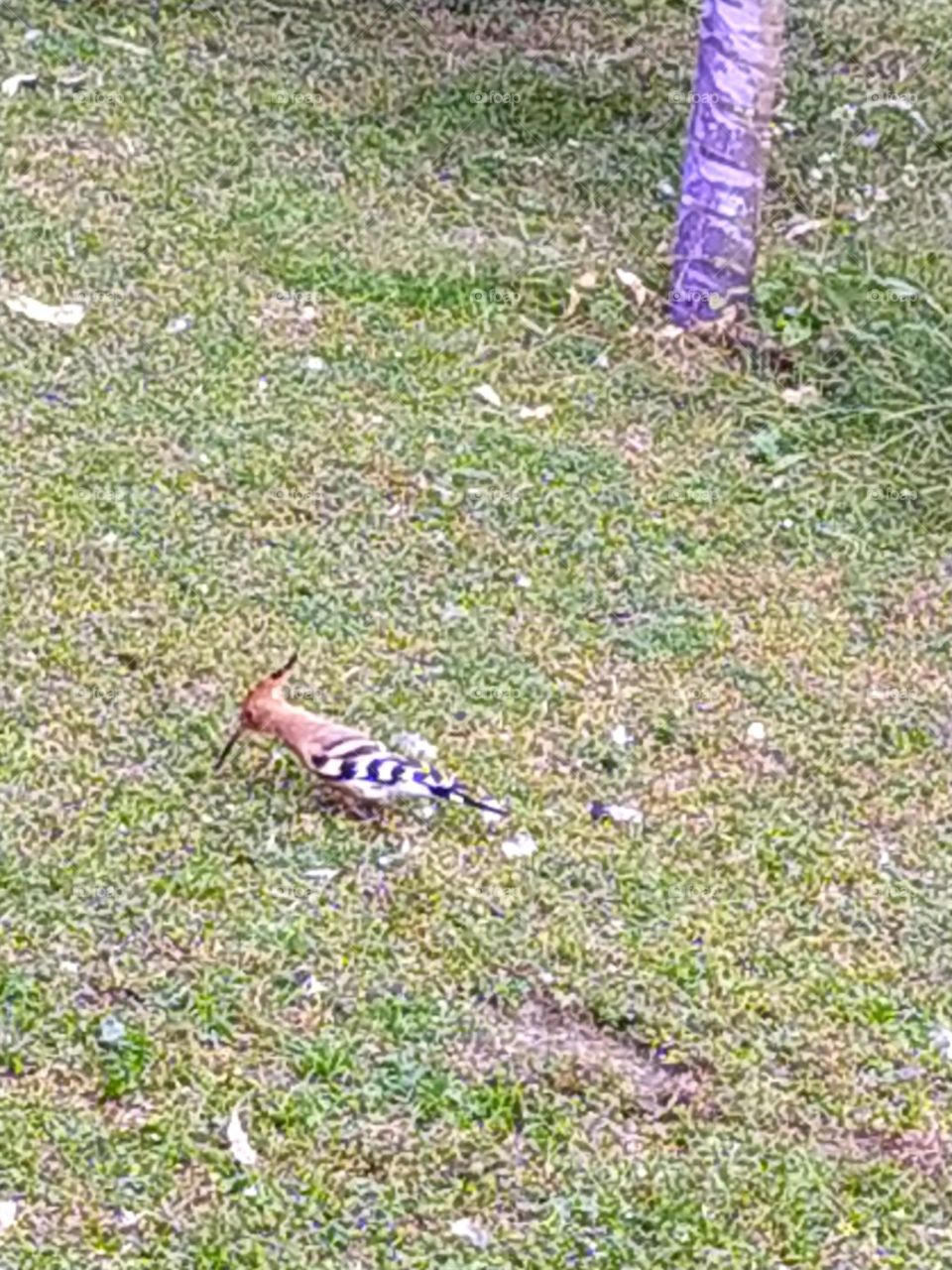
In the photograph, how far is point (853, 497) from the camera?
5141 millimetres

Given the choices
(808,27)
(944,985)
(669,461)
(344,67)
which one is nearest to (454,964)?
(944,985)

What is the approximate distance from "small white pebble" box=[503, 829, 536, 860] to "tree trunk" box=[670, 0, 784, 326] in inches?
82.8

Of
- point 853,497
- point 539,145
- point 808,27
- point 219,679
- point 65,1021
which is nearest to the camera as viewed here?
point 65,1021

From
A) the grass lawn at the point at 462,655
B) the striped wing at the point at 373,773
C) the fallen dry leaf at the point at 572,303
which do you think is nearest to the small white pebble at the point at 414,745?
the grass lawn at the point at 462,655

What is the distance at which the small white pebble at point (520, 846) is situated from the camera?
395 centimetres

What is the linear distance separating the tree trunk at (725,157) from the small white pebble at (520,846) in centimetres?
210

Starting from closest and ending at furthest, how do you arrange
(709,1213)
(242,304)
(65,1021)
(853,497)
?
1. (709,1213)
2. (65,1021)
3. (853,497)
4. (242,304)

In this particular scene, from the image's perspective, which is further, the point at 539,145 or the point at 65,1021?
the point at 539,145

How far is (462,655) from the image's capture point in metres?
4.47

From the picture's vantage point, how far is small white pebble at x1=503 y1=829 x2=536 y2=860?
395 cm

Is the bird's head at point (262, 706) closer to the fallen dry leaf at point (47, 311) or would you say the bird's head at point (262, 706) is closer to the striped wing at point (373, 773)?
the striped wing at point (373, 773)

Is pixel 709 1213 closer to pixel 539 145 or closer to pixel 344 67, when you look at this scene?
pixel 539 145

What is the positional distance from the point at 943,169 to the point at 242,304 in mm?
2425

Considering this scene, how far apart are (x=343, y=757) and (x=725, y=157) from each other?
239cm
